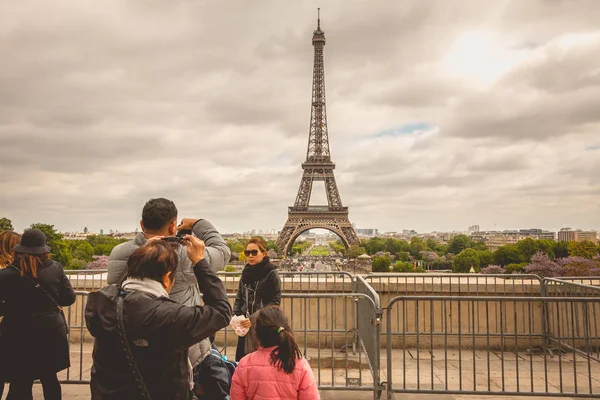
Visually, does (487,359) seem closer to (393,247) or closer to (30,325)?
(30,325)

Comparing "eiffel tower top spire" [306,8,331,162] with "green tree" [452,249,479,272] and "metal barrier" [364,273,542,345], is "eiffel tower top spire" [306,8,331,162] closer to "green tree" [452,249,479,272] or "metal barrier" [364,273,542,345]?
"green tree" [452,249,479,272]

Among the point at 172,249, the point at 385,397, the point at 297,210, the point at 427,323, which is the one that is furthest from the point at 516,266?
the point at 172,249

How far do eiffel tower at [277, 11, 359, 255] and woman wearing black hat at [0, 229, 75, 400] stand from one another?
56165 mm

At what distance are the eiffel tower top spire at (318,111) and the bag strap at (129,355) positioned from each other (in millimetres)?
61024

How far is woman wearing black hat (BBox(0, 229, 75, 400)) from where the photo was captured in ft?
13.0

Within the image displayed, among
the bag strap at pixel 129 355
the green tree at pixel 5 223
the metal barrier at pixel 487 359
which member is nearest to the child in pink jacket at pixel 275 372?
the bag strap at pixel 129 355

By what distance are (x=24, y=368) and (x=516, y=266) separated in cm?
5310

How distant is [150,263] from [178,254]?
659mm

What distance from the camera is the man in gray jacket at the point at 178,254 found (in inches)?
122

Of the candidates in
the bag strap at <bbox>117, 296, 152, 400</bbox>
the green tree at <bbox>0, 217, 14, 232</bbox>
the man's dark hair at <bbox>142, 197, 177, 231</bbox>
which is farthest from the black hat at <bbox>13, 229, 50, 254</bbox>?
the green tree at <bbox>0, 217, 14, 232</bbox>

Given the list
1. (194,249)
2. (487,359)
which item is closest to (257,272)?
(194,249)

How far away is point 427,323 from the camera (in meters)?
8.02

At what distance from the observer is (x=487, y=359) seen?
5477 millimetres

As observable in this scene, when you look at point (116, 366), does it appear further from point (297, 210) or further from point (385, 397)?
point (297, 210)
